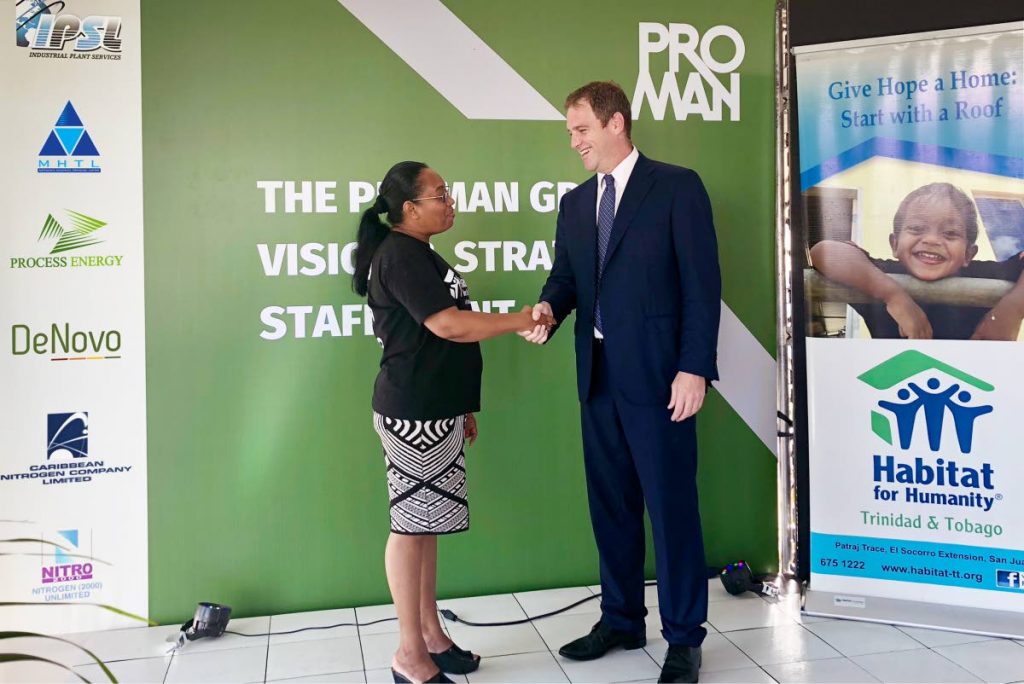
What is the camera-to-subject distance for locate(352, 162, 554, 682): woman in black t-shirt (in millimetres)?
2531

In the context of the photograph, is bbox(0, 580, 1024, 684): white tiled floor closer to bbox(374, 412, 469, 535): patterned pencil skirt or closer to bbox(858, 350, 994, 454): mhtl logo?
bbox(374, 412, 469, 535): patterned pencil skirt

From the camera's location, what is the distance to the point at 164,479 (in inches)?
125

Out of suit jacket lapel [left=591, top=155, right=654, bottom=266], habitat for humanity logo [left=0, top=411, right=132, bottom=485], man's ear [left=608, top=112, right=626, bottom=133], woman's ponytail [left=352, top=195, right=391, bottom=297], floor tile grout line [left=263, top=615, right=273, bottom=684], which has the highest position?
man's ear [left=608, top=112, right=626, bottom=133]

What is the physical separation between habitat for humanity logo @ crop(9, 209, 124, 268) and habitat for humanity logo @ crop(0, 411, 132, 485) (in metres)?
0.55

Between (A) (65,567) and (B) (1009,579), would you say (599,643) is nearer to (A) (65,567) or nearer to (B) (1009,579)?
(B) (1009,579)

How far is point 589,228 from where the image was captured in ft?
9.05

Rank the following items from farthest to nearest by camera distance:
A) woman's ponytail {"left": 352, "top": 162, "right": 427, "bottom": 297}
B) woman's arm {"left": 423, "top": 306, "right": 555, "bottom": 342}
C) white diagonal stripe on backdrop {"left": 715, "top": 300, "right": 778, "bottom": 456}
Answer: white diagonal stripe on backdrop {"left": 715, "top": 300, "right": 778, "bottom": 456}, woman's ponytail {"left": 352, "top": 162, "right": 427, "bottom": 297}, woman's arm {"left": 423, "top": 306, "right": 555, "bottom": 342}

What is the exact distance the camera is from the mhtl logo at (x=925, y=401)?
3.06 m

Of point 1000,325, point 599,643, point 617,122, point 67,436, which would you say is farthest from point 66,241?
point 1000,325

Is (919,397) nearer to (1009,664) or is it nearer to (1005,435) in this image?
(1005,435)

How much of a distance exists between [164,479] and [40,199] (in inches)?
43.5

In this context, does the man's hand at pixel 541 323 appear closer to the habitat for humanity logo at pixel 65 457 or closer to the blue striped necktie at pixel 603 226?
the blue striped necktie at pixel 603 226

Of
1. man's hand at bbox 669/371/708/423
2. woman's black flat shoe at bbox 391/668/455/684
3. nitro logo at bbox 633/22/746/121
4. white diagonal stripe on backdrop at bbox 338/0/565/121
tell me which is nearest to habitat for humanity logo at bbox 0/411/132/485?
woman's black flat shoe at bbox 391/668/455/684

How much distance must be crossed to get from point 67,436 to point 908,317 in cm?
311
